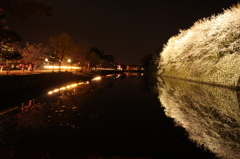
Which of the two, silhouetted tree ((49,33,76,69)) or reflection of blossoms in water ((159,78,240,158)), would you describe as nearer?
reflection of blossoms in water ((159,78,240,158))

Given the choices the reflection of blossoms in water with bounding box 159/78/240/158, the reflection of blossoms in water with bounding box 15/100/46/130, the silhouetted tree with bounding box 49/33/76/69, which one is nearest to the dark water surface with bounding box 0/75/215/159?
the reflection of blossoms in water with bounding box 15/100/46/130

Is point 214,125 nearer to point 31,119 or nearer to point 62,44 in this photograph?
point 31,119

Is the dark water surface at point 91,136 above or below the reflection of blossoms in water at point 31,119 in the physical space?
above

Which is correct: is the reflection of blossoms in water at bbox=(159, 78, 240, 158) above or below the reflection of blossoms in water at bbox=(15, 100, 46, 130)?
above

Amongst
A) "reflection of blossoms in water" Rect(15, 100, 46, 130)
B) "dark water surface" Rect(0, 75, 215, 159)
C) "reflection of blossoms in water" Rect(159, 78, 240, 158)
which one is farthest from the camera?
"reflection of blossoms in water" Rect(15, 100, 46, 130)

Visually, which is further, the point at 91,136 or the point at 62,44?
the point at 62,44

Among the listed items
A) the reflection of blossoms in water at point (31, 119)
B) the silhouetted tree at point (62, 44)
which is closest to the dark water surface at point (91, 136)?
the reflection of blossoms in water at point (31, 119)

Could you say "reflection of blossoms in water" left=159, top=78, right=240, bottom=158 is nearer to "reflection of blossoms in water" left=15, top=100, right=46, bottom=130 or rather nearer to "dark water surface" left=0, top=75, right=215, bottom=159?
"dark water surface" left=0, top=75, right=215, bottom=159

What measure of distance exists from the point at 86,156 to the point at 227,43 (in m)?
23.9

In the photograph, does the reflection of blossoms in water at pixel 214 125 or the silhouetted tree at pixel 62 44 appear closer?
the reflection of blossoms in water at pixel 214 125

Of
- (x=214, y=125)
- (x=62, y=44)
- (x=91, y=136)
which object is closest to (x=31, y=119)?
(x=91, y=136)

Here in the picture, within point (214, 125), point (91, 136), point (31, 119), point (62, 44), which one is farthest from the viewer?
point (62, 44)

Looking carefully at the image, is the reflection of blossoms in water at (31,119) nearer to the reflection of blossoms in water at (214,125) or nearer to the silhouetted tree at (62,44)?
the reflection of blossoms in water at (214,125)

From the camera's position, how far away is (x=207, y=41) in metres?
26.2
